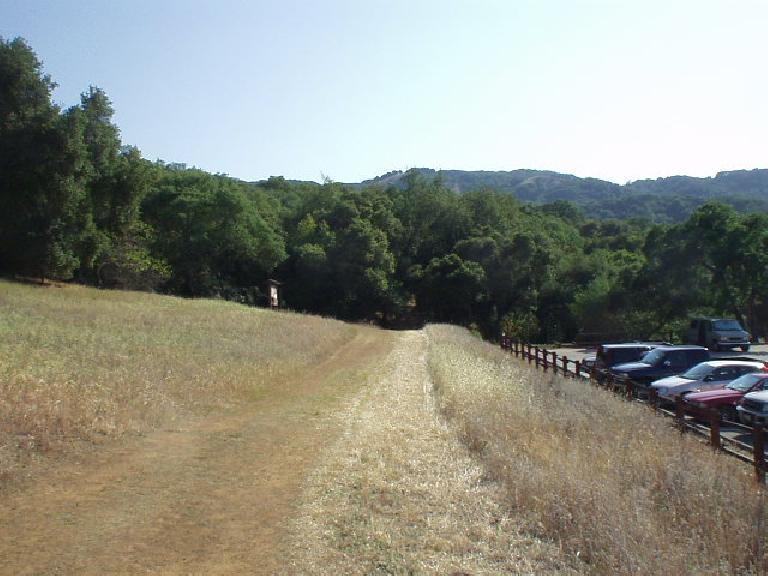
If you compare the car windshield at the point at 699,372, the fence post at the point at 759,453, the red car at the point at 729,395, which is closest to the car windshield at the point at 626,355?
the car windshield at the point at 699,372

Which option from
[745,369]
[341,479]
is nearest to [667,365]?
[745,369]

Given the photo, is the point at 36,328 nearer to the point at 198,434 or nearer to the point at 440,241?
the point at 198,434

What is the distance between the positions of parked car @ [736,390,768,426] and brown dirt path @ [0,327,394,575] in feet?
27.5

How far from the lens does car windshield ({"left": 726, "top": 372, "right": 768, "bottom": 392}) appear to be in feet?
54.1

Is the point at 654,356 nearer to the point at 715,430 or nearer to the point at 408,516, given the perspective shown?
the point at 715,430

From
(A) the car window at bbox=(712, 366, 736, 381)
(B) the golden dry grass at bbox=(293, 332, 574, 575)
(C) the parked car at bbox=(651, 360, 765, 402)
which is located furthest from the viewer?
(A) the car window at bbox=(712, 366, 736, 381)

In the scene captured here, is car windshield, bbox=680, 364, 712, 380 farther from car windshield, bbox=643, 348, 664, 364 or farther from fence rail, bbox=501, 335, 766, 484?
car windshield, bbox=643, 348, 664, 364

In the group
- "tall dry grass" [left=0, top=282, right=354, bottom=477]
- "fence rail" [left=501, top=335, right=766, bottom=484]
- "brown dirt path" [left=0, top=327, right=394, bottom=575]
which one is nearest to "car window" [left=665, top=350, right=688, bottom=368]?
"fence rail" [left=501, top=335, right=766, bottom=484]

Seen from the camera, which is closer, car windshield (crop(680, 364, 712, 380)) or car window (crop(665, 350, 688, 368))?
car windshield (crop(680, 364, 712, 380))

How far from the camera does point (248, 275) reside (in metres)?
61.1

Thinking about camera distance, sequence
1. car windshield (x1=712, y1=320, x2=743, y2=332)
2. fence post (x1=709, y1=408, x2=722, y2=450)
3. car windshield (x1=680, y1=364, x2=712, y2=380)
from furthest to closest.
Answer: car windshield (x1=712, y1=320, x2=743, y2=332), car windshield (x1=680, y1=364, x2=712, y2=380), fence post (x1=709, y1=408, x2=722, y2=450)

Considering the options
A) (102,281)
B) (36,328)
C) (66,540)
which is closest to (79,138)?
(102,281)

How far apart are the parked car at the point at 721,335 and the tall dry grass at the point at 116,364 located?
1885cm

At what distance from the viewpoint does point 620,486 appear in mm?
8109
